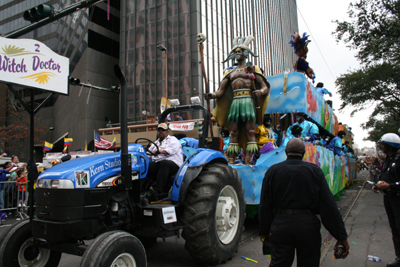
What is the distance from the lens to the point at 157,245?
16.5 ft

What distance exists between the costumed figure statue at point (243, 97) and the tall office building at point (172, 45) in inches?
719

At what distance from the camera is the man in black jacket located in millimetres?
2508

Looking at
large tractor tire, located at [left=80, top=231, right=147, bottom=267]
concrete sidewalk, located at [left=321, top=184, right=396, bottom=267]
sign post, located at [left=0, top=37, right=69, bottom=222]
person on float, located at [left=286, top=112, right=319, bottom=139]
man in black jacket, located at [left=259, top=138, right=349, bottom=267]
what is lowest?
concrete sidewalk, located at [left=321, top=184, right=396, bottom=267]

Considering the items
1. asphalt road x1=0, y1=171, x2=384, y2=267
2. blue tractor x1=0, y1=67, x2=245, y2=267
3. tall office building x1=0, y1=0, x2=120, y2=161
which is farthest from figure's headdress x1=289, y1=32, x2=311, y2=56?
tall office building x1=0, y1=0, x2=120, y2=161

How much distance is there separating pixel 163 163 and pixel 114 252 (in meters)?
1.58

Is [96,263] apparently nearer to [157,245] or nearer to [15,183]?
[157,245]

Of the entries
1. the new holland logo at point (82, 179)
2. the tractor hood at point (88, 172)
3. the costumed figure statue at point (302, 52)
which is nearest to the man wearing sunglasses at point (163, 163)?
Result: the tractor hood at point (88, 172)

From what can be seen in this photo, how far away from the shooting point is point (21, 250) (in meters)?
3.39

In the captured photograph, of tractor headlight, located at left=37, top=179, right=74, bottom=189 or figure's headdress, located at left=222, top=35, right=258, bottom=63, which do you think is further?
figure's headdress, located at left=222, top=35, right=258, bottom=63

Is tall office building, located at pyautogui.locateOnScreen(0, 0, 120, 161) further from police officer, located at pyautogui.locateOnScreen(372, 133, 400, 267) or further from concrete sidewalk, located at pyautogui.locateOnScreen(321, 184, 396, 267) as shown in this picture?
police officer, located at pyautogui.locateOnScreen(372, 133, 400, 267)

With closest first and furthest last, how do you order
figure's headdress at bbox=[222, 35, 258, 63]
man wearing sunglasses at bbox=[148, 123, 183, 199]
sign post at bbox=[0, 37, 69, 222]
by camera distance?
man wearing sunglasses at bbox=[148, 123, 183, 199]
sign post at bbox=[0, 37, 69, 222]
figure's headdress at bbox=[222, 35, 258, 63]

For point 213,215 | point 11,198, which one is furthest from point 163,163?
point 11,198

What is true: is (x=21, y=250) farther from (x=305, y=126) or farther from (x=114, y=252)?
(x=305, y=126)

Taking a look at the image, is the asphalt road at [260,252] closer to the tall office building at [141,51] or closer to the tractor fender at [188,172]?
the tractor fender at [188,172]
